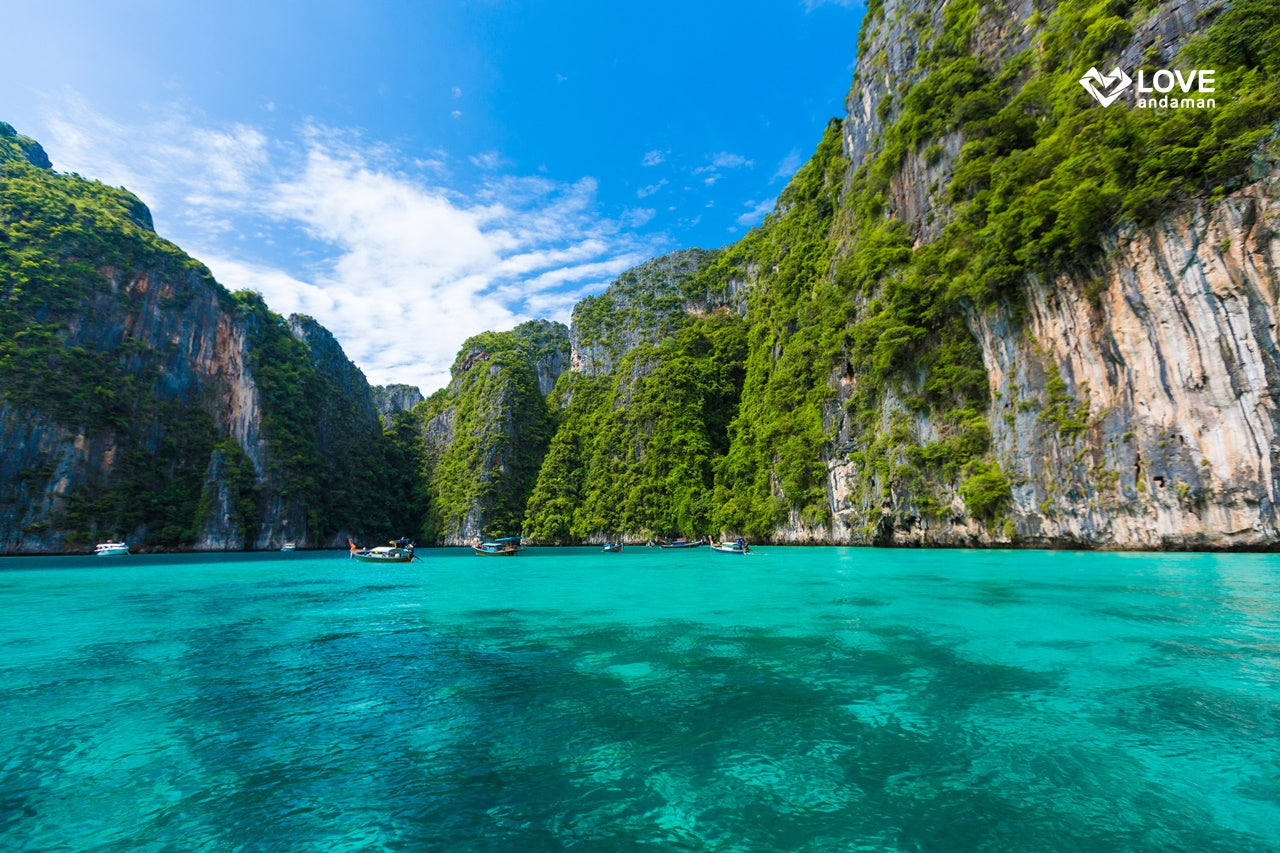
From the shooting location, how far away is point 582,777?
512 cm

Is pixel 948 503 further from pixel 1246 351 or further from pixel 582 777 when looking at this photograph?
pixel 582 777

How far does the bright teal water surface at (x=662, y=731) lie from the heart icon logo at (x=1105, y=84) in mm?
26303

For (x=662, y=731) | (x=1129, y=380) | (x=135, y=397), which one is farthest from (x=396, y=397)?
(x=662, y=731)

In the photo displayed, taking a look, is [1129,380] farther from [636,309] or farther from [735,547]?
[636,309]

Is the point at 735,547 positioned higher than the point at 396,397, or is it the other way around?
the point at 396,397

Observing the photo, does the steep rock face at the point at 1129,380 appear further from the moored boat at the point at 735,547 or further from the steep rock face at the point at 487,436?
the steep rock face at the point at 487,436

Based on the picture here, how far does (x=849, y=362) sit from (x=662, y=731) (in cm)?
4511

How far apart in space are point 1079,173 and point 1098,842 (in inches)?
1280

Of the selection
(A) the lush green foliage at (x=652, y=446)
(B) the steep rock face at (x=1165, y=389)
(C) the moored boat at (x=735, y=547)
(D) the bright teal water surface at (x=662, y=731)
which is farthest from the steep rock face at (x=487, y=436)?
(D) the bright teal water surface at (x=662, y=731)

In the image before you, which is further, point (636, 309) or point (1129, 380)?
point (636, 309)

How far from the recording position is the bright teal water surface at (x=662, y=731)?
428 cm

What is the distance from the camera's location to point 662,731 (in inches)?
246

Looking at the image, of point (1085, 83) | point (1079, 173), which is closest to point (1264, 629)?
point (1079, 173)

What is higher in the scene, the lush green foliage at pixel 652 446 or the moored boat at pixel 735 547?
the lush green foliage at pixel 652 446
